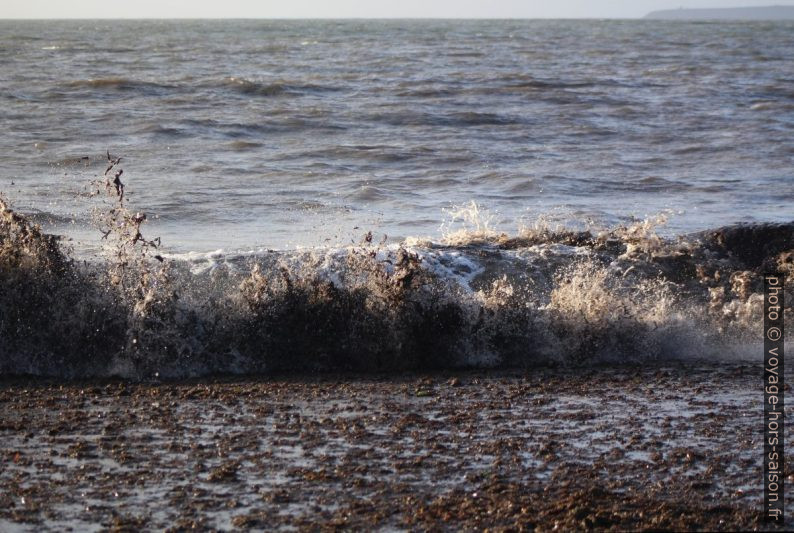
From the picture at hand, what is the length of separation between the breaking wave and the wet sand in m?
0.33

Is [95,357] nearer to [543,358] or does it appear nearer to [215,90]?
[543,358]

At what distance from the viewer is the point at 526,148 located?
15.2 metres

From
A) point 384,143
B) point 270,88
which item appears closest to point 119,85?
point 270,88

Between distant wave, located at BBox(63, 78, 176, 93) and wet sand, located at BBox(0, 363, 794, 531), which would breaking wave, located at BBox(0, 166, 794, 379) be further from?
distant wave, located at BBox(63, 78, 176, 93)

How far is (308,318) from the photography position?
6512 millimetres

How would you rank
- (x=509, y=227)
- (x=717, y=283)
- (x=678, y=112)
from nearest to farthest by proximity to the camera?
(x=717, y=283)
(x=509, y=227)
(x=678, y=112)

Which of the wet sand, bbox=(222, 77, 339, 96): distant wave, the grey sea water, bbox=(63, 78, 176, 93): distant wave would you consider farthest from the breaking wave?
bbox=(222, 77, 339, 96): distant wave

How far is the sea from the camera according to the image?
641cm

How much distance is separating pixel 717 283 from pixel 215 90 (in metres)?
14.4

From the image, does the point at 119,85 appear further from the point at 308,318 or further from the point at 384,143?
the point at 308,318

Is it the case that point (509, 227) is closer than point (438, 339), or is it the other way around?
point (438, 339)

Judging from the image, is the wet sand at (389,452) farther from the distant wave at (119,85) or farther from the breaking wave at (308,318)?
the distant wave at (119,85)

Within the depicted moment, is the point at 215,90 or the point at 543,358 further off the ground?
the point at 215,90

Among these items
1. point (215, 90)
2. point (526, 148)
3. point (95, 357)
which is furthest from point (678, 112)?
point (95, 357)
